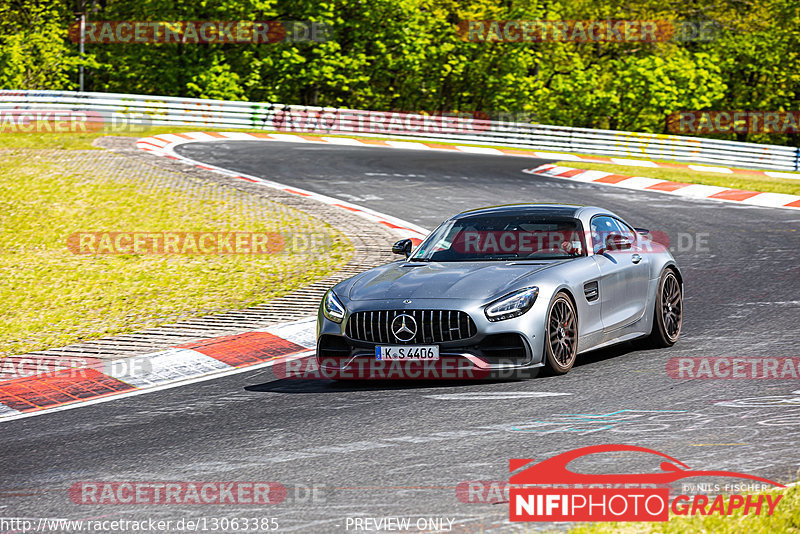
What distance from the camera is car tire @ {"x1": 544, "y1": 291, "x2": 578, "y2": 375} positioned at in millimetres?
8242

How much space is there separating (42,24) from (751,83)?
116ft

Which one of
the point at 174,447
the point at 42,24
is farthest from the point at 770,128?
the point at 174,447

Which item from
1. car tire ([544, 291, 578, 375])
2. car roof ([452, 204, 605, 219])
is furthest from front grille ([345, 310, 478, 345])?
car roof ([452, 204, 605, 219])

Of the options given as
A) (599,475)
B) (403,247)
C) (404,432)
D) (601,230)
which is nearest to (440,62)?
(601,230)

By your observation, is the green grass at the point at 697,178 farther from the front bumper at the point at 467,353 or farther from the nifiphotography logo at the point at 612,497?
the nifiphotography logo at the point at 612,497

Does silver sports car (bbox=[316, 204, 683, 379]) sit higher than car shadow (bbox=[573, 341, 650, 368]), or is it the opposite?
silver sports car (bbox=[316, 204, 683, 379])

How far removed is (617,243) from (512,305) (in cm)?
188

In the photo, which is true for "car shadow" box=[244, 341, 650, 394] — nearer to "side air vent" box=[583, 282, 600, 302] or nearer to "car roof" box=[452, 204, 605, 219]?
"side air vent" box=[583, 282, 600, 302]

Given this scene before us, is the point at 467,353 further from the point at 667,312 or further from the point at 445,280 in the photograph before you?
the point at 667,312

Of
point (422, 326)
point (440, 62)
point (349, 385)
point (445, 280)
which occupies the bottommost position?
point (349, 385)

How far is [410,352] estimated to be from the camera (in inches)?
320

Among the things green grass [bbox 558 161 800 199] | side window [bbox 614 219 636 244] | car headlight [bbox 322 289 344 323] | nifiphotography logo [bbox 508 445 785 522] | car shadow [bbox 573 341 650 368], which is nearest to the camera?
nifiphotography logo [bbox 508 445 785 522]

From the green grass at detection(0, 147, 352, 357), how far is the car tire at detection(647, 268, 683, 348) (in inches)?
174

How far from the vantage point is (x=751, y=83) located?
2260 inches
